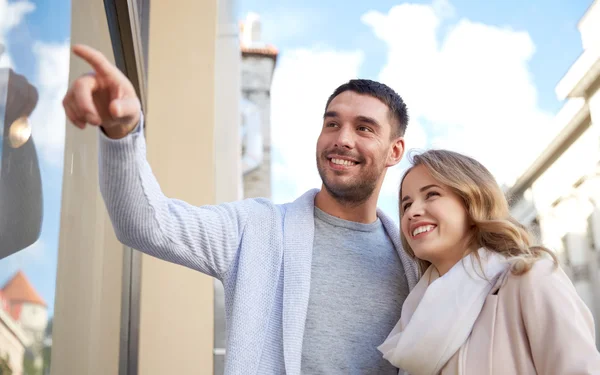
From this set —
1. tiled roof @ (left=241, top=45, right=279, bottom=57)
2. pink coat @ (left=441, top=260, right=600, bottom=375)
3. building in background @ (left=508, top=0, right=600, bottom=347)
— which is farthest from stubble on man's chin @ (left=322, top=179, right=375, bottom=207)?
tiled roof @ (left=241, top=45, right=279, bottom=57)

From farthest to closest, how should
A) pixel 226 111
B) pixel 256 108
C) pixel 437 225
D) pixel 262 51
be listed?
pixel 256 108 < pixel 262 51 < pixel 226 111 < pixel 437 225

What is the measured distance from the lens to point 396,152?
1.91m

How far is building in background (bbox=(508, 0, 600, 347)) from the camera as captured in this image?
5.85 meters

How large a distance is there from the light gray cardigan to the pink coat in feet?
1.13

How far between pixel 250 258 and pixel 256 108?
11724 mm

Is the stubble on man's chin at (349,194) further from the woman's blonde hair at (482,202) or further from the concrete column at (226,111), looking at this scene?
the concrete column at (226,111)

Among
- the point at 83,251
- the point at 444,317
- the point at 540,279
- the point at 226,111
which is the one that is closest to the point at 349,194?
the point at 444,317

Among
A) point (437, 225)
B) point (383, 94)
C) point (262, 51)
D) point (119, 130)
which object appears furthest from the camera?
point (262, 51)

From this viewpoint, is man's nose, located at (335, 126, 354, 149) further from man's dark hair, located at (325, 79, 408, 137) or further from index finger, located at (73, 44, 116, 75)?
index finger, located at (73, 44, 116, 75)

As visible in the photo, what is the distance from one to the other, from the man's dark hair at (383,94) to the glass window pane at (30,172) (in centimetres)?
95

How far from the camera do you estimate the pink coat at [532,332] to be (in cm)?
113

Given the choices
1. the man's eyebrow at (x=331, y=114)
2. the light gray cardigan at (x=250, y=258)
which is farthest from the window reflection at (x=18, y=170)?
the man's eyebrow at (x=331, y=114)

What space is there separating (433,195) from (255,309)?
0.46 metres

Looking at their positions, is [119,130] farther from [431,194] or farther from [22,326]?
[431,194]
